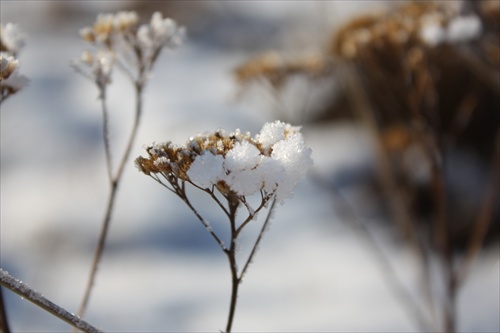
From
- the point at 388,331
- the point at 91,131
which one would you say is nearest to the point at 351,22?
the point at 388,331

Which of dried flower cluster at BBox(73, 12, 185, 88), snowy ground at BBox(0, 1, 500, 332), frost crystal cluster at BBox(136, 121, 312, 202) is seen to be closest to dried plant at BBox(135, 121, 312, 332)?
frost crystal cluster at BBox(136, 121, 312, 202)

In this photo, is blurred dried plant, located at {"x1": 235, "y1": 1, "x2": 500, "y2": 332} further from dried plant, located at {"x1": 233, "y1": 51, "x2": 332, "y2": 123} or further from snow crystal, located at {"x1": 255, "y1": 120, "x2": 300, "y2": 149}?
snow crystal, located at {"x1": 255, "y1": 120, "x2": 300, "y2": 149}

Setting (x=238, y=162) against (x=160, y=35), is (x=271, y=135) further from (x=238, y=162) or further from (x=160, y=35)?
(x=160, y=35)

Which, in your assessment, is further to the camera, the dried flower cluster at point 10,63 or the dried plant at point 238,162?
the dried flower cluster at point 10,63

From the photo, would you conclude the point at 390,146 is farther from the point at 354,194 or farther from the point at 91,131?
the point at 91,131

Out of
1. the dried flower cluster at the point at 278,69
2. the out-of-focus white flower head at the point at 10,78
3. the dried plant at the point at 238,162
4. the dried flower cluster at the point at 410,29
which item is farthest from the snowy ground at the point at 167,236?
the dried plant at the point at 238,162

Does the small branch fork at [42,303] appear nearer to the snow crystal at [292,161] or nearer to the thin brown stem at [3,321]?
the snow crystal at [292,161]

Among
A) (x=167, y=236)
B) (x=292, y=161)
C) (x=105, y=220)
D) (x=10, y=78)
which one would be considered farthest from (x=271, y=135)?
(x=167, y=236)
